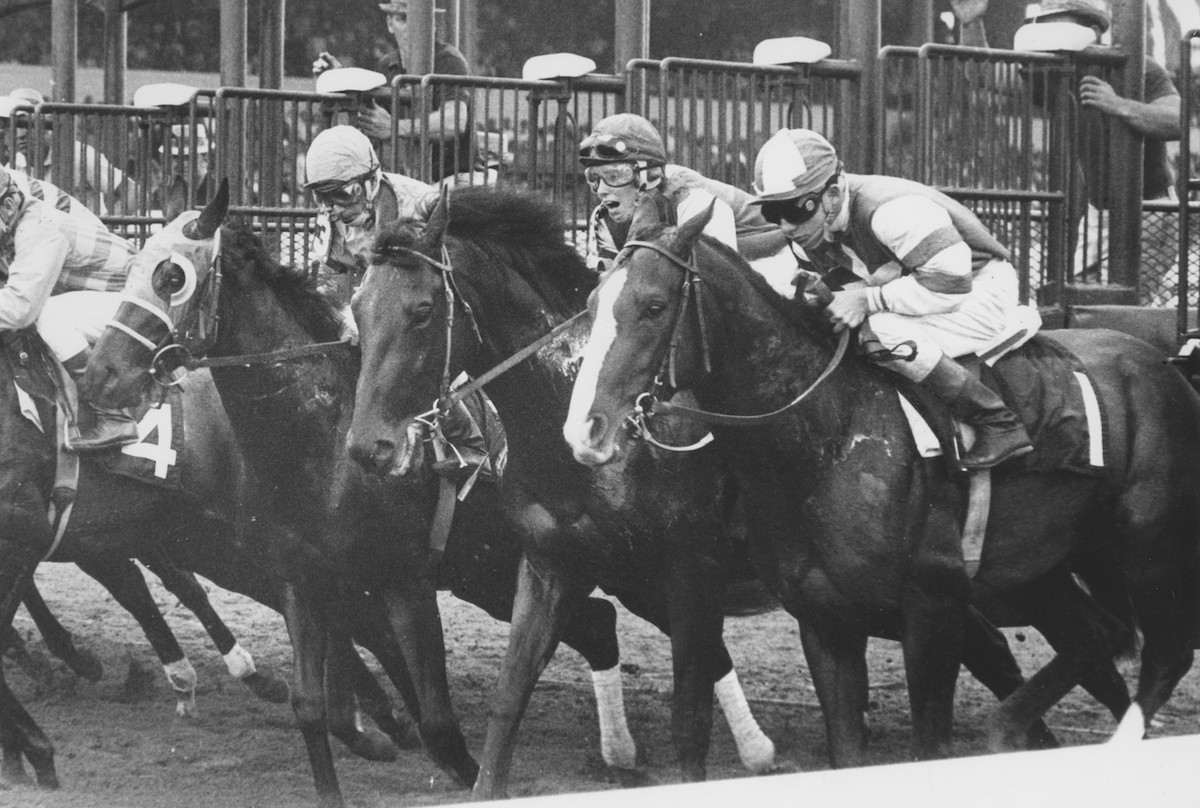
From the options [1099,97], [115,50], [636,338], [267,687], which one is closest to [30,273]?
[267,687]

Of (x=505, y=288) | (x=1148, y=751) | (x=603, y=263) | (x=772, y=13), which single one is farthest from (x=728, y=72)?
(x=772, y=13)

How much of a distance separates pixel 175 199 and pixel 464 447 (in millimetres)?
1938

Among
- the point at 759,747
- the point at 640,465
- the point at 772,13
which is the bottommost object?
the point at 759,747

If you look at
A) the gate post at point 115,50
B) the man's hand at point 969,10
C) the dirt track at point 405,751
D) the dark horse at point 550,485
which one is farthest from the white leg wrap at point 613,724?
the gate post at point 115,50

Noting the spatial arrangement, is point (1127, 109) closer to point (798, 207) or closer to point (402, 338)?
point (798, 207)

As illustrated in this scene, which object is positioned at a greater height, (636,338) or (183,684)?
(636,338)

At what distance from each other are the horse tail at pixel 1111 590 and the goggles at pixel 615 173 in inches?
68.5

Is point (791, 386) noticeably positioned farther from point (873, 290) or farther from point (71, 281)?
point (71, 281)

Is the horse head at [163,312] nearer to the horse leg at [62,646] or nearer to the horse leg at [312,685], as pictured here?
the horse leg at [312,685]

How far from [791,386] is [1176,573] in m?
1.48

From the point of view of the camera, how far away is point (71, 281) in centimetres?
579

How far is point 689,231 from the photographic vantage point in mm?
4508

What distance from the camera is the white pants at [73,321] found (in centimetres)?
555

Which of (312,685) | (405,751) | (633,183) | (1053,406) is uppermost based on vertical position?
(633,183)
